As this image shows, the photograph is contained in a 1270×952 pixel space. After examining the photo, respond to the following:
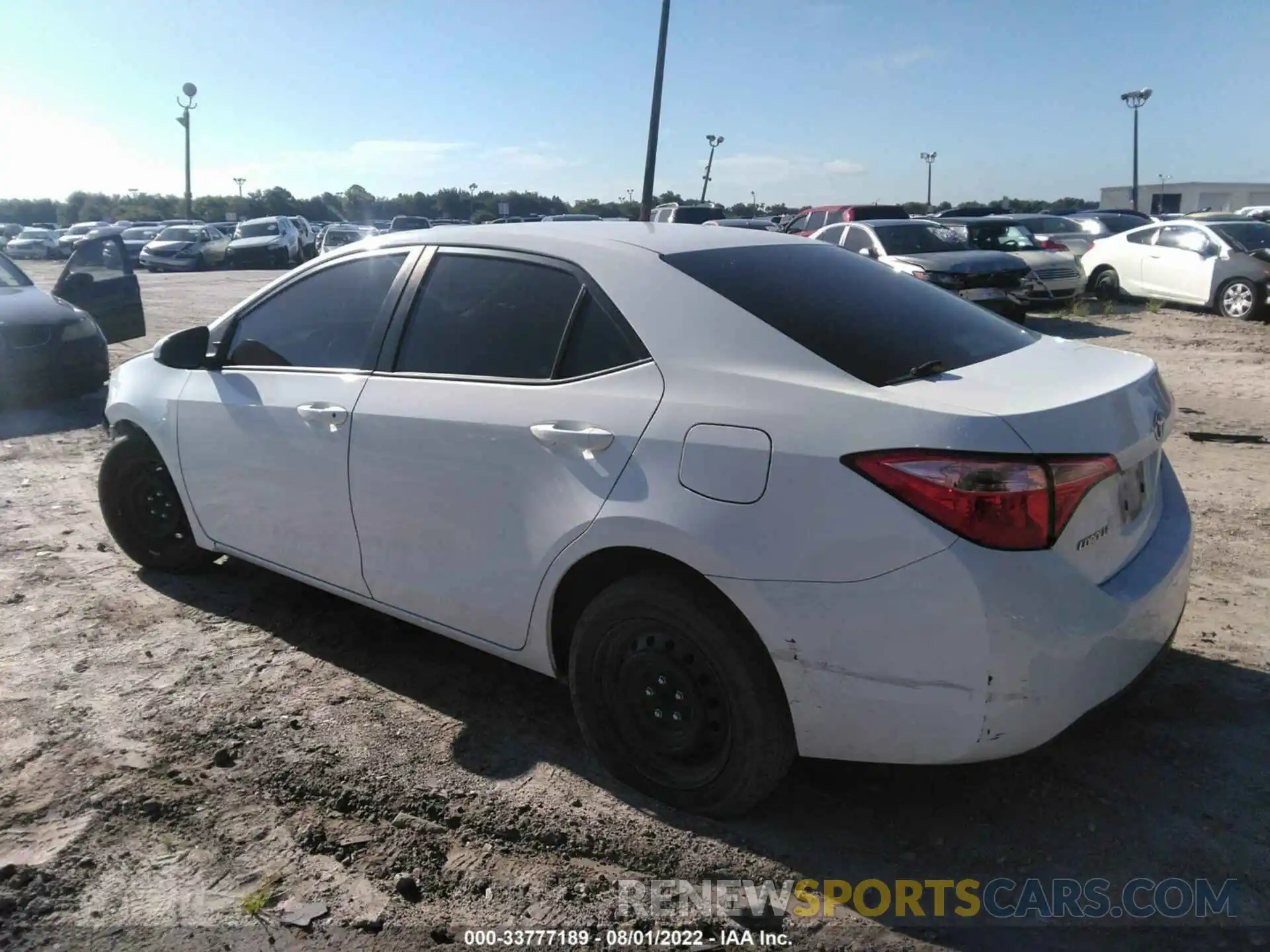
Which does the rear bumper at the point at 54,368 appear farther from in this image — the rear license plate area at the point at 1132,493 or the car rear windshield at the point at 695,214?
the car rear windshield at the point at 695,214

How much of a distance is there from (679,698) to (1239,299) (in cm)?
1494

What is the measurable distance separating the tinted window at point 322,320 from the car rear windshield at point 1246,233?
15152 millimetres

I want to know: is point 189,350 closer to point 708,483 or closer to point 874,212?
point 708,483

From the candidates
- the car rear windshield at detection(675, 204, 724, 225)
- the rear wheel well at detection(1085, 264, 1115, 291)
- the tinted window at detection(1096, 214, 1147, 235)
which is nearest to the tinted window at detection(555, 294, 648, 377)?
the rear wheel well at detection(1085, 264, 1115, 291)

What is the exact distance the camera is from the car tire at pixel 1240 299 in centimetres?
1438

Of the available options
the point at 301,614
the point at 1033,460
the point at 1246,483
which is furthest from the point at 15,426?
the point at 1246,483

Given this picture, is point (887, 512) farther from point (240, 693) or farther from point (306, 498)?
point (240, 693)

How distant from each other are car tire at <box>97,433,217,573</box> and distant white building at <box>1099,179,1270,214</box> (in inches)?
2511

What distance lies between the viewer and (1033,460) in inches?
94.7

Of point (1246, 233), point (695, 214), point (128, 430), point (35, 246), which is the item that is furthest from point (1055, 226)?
point (35, 246)

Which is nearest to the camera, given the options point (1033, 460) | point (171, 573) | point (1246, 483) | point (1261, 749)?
point (1033, 460)

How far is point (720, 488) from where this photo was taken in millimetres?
2631

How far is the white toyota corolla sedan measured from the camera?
7.95ft

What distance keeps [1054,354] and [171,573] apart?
3.99 m
